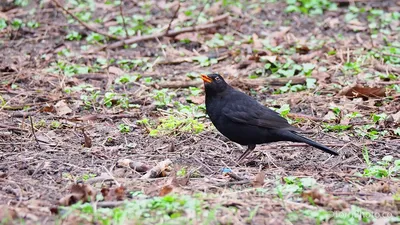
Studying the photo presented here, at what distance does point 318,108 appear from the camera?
8.04 meters

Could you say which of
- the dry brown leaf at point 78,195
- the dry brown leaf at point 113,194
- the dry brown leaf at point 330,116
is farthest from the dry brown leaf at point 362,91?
the dry brown leaf at point 78,195

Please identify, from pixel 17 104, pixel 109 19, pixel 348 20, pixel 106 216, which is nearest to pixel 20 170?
pixel 106 216

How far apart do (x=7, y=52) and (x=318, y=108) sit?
480cm

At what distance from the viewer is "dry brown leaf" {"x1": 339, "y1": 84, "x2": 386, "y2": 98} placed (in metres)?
8.22

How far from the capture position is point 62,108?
26.2 ft

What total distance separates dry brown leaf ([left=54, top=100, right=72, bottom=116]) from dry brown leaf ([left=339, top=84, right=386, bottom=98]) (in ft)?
10.5

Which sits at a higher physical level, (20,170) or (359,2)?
(20,170)

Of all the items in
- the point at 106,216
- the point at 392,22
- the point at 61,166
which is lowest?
the point at 392,22

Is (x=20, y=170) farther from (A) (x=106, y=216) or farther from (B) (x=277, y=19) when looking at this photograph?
(B) (x=277, y=19)

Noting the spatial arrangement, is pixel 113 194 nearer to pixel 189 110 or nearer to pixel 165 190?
pixel 165 190

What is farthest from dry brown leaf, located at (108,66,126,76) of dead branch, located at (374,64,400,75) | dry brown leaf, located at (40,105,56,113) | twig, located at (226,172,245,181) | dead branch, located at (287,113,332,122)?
twig, located at (226,172,245,181)

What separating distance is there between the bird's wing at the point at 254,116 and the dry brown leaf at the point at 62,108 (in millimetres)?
2149

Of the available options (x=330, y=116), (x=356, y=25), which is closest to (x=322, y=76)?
(x=330, y=116)

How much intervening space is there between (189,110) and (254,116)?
1400mm
